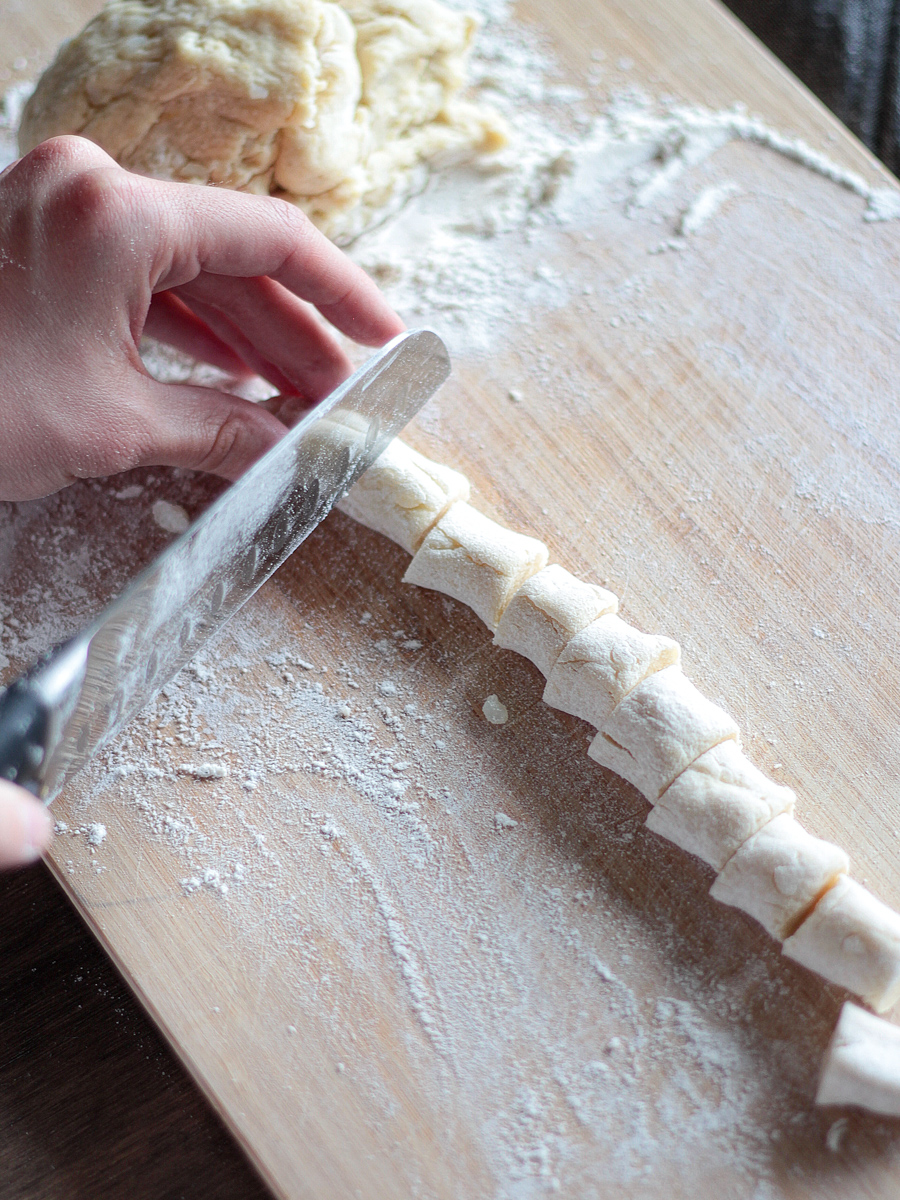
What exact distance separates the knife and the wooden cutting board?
0.31ft

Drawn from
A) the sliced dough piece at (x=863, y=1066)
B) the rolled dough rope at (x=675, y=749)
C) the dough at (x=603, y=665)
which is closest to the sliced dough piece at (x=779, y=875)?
the rolled dough rope at (x=675, y=749)

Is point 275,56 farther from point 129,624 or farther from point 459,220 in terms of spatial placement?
point 129,624

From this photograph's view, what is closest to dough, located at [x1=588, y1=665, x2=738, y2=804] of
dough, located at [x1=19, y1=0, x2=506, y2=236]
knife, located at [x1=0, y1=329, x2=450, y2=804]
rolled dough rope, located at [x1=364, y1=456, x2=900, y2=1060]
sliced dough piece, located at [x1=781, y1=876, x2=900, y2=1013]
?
rolled dough rope, located at [x1=364, y1=456, x2=900, y2=1060]

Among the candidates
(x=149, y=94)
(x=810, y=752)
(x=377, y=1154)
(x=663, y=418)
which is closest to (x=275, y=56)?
(x=149, y=94)

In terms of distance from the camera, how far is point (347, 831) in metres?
1.17

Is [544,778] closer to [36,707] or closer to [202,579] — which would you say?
[202,579]

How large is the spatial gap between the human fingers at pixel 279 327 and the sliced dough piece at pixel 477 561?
11.5 inches

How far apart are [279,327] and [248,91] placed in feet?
1.05

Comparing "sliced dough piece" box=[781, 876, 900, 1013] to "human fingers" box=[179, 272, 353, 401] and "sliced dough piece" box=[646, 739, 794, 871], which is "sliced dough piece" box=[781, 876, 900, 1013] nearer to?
"sliced dough piece" box=[646, 739, 794, 871]

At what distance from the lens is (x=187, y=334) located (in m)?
1.40

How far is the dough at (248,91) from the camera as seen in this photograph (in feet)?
4.16

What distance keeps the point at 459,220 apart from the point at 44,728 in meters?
1.12

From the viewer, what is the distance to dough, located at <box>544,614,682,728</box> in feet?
3.77

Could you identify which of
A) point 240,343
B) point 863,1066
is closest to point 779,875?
point 863,1066
